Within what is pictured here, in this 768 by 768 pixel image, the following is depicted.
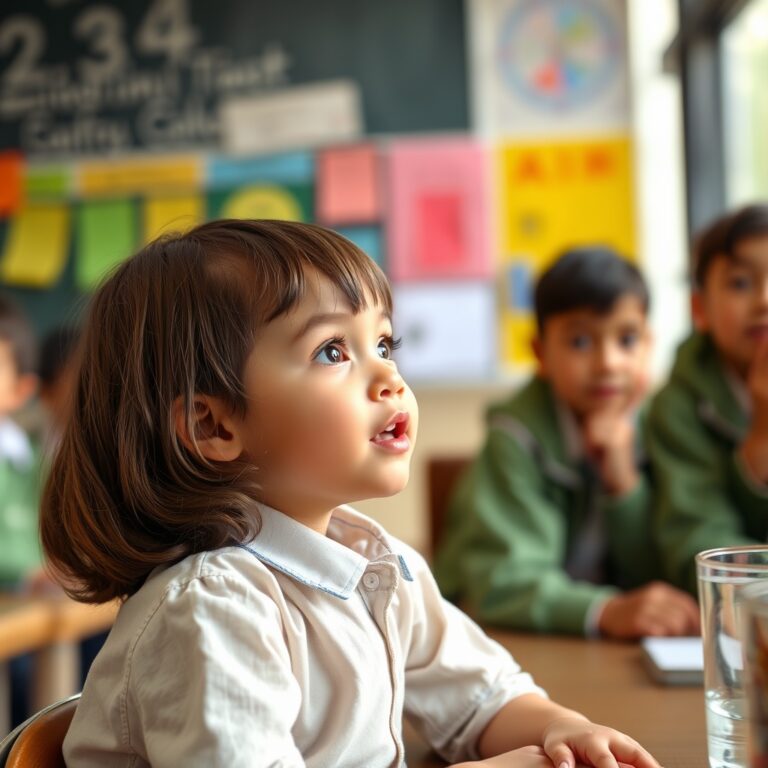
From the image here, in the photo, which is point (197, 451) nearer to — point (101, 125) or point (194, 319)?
point (194, 319)

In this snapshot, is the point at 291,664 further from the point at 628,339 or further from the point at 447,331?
the point at 447,331

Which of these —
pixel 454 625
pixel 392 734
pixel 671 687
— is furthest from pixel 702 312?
pixel 392 734

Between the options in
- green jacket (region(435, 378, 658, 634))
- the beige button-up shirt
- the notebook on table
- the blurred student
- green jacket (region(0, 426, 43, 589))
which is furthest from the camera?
the blurred student

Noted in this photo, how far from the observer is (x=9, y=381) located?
239 centimetres

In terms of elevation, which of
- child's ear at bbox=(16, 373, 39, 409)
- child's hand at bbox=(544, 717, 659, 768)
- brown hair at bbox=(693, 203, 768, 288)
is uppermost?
brown hair at bbox=(693, 203, 768, 288)

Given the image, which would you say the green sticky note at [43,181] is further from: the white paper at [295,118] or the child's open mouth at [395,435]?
the child's open mouth at [395,435]

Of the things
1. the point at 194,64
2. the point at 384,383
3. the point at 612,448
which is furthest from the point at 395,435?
the point at 194,64

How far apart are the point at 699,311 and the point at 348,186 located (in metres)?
1.77

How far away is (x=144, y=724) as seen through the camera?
0.62 m

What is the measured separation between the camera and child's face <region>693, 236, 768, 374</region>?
136cm

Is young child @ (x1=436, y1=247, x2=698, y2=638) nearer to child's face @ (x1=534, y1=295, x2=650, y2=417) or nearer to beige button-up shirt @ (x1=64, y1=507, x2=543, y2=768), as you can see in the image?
child's face @ (x1=534, y1=295, x2=650, y2=417)

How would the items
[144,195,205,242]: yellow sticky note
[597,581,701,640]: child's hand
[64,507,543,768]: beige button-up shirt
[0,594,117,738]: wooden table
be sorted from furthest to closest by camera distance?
1. [144,195,205,242]: yellow sticky note
2. [0,594,117,738]: wooden table
3. [597,581,701,640]: child's hand
4. [64,507,543,768]: beige button-up shirt

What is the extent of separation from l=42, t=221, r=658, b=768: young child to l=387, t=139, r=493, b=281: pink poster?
2338 mm

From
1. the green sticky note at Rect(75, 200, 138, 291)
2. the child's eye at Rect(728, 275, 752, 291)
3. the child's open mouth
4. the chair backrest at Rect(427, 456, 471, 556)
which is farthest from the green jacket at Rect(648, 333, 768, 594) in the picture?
the green sticky note at Rect(75, 200, 138, 291)
